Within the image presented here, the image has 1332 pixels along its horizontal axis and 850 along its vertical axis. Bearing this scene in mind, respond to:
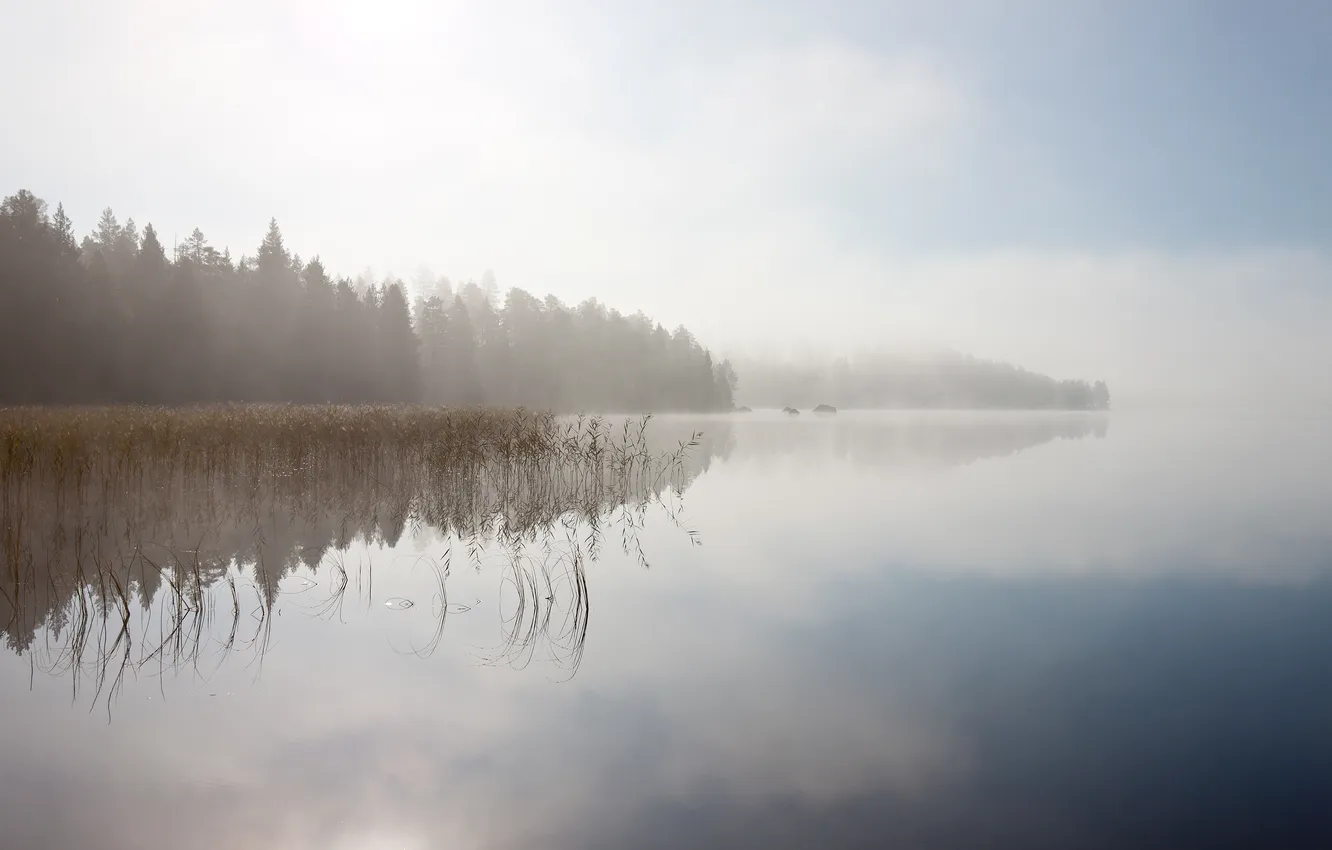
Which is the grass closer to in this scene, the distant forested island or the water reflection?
the water reflection

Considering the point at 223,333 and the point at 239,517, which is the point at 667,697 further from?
the point at 223,333

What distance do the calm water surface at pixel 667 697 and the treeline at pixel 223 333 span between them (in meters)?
41.1

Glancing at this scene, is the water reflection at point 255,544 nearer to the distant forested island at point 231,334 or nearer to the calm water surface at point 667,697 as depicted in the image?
the calm water surface at point 667,697

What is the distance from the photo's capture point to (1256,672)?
20.6 ft

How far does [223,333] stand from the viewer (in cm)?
4872

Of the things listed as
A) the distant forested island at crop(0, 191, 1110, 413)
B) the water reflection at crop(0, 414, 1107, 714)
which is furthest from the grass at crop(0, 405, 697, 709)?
the distant forested island at crop(0, 191, 1110, 413)

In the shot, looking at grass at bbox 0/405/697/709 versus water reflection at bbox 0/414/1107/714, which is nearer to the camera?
water reflection at bbox 0/414/1107/714

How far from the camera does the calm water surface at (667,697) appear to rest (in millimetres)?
4012

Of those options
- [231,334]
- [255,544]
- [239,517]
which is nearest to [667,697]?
[255,544]

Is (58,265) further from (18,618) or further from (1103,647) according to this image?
(1103,647)

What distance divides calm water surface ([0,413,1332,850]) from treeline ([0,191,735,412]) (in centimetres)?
4107

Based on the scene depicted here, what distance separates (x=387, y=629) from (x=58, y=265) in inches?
2022

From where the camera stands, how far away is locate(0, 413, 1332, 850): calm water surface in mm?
4012

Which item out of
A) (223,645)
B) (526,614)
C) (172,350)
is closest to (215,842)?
(223,645)
